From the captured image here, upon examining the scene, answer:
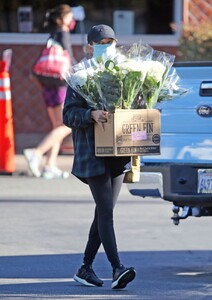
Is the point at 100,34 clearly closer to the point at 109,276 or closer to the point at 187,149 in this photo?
the point at 187,149

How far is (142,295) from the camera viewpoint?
705 cm

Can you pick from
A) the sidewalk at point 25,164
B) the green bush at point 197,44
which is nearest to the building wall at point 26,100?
the sidewalk at point 25,164

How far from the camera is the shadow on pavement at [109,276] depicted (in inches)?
279

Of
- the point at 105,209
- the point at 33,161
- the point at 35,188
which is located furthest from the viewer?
the point at 33,161

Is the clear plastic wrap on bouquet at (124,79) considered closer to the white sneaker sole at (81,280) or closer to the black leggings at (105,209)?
the black leggings at (105,209)

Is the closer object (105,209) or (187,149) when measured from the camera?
(105,209)

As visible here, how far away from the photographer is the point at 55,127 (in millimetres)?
13086

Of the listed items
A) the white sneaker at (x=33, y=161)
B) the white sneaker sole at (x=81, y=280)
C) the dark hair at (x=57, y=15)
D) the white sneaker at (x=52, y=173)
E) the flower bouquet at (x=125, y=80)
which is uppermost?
the flower bouquet at (x=125, y=80)

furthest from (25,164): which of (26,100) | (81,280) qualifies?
(81,280)

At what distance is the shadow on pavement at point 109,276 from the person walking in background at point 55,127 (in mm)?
4067

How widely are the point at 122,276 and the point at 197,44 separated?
7351mm

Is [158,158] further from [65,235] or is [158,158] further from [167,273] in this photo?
[65,235]

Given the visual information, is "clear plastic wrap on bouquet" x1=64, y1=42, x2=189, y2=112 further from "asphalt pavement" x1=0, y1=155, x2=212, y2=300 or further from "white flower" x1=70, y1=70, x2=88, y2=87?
"asphalt pavement" x1=0, y1=155, x2=212, y2=300

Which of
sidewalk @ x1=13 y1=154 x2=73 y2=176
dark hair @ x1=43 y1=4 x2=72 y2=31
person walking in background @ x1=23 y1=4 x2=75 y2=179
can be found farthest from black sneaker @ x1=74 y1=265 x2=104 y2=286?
dark hair @ x1=43 y1=4 x2=72 y2=31
